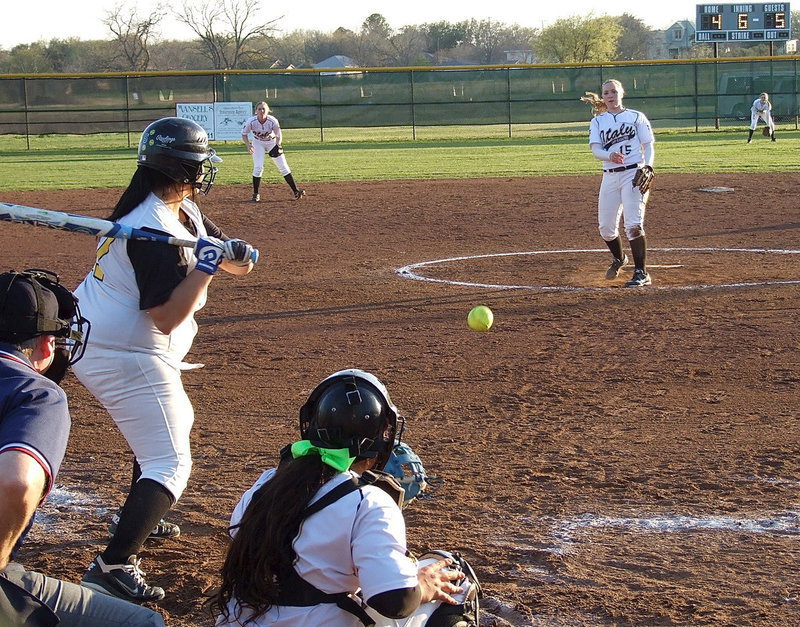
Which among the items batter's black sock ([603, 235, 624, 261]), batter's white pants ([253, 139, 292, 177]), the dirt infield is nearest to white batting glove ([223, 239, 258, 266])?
the dirt infield

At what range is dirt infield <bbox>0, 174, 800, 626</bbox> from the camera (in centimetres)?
425

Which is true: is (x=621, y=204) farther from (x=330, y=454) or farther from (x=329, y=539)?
(x=329, y=539)

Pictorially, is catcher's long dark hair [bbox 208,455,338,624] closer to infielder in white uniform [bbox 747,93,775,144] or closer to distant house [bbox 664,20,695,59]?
infielder in white uniform [bbox 747,93,775,144]

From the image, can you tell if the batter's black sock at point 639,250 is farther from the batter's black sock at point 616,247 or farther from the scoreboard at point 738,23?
the scoreboard at point 738,23

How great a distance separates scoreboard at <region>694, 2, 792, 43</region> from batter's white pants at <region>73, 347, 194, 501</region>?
4483cm

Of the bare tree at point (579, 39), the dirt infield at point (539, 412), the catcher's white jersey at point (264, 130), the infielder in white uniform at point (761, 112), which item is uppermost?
the bare tree at point (579, 39)

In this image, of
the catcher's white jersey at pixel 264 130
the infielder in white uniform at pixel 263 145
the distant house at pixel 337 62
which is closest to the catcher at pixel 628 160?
the infielder in white uniform at pixel 263 145

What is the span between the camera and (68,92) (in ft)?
118

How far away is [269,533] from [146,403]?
4.81 feet

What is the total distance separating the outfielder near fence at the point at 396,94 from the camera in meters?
35.8

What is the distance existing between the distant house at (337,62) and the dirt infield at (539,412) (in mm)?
78790

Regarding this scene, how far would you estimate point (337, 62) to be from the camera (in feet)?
296

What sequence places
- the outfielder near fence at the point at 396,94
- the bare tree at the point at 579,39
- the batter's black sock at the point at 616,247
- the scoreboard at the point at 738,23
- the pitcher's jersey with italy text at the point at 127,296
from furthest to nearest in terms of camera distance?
the bare tree at the point at 579,39
the scoreboard at the point at 738,23
the outfielder near fence at the point at 396,94
the batter's black sock at the point at 616,247
the pitcher's jersey with italy text at the point at 127,296

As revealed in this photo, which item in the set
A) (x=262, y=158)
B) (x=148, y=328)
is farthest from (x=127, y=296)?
(x=262, y=158)
